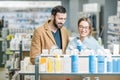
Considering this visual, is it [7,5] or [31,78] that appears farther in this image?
[7,5]

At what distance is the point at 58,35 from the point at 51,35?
127mm

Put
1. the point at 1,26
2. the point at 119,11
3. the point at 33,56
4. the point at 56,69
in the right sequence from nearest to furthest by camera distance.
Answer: the point at 56,69
the point at 33,56
the point at 119,11
the point at 1,26

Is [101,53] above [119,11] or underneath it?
underneath

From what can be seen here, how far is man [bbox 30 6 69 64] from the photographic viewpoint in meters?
4.32

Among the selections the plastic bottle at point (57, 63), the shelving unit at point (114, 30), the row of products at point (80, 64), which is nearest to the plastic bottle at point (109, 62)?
the row of products at point (80, 64)

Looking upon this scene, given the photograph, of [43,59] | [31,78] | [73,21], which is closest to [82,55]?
[43,59]

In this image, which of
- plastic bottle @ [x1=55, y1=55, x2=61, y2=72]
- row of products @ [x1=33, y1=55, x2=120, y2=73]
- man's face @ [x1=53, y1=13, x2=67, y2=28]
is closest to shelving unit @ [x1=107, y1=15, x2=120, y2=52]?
man's face @ [x1=53, y1=13, x2=67, y2=28]

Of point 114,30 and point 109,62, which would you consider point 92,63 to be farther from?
point 114,30

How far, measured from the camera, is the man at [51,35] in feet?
14.2

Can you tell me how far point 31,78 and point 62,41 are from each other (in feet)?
2.53

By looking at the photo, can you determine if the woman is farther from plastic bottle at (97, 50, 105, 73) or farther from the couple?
plastic bottle at (97, 50, 105, 73)

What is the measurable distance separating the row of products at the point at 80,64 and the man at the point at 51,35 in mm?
464

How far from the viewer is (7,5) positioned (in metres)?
→ 15.6

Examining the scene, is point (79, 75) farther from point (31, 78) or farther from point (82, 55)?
point (31, 78)
